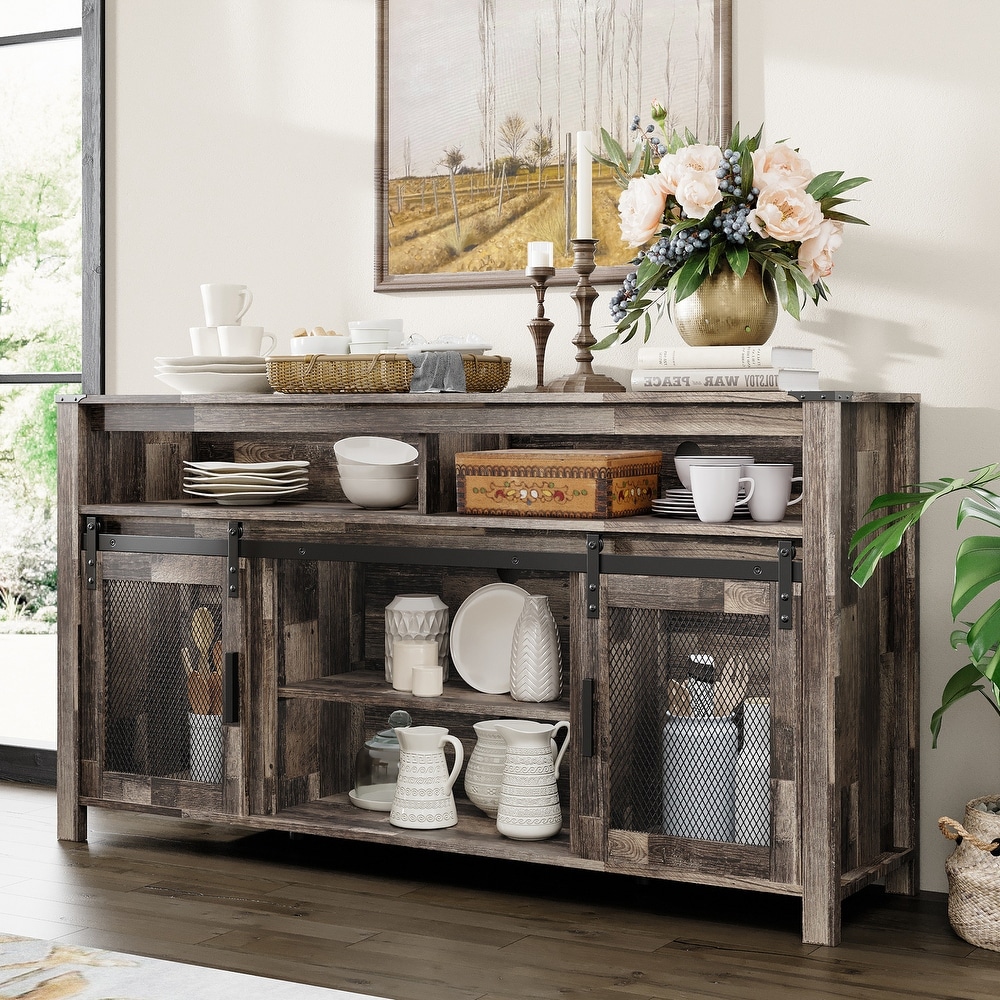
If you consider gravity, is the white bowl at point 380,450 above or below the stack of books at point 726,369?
below

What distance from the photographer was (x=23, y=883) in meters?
3.13

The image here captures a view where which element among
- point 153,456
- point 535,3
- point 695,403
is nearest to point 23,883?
point 153,456

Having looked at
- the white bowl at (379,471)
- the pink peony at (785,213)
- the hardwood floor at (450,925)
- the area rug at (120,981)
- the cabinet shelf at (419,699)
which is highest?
the pink peony at (785,213)

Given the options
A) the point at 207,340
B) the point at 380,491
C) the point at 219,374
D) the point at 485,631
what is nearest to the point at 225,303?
the point at 207,340

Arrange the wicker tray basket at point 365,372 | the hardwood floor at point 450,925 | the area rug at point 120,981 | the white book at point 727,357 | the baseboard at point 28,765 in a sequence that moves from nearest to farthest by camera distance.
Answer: the area rug at point 120,981 < the hardwood floor at point 450,925 < the white book at point 727,357 < the wicker tray basket at point 365,372 < the baseboard at point 28,765

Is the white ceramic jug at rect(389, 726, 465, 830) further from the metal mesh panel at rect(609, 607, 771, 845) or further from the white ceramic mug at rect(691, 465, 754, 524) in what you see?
the white ceramic mug at rect(691, 465, 754, 524)

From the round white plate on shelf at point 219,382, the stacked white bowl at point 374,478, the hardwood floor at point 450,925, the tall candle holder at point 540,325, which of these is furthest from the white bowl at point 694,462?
the round white plate on shelf at point 219,382

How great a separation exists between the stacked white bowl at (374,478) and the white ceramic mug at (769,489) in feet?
2.58

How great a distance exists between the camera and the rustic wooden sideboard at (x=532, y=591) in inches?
107

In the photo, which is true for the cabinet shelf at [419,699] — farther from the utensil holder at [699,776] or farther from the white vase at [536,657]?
the utensil holder at [699,776]

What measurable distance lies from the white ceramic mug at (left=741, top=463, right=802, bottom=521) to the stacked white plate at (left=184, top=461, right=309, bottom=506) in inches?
42.7

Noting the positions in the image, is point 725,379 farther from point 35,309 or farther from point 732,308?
point 35,309

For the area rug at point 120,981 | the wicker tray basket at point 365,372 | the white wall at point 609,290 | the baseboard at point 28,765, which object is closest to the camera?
the area rug at point 120,981

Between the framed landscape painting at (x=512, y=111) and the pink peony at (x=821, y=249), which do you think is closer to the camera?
the pink peony at (x=821, y=249)
